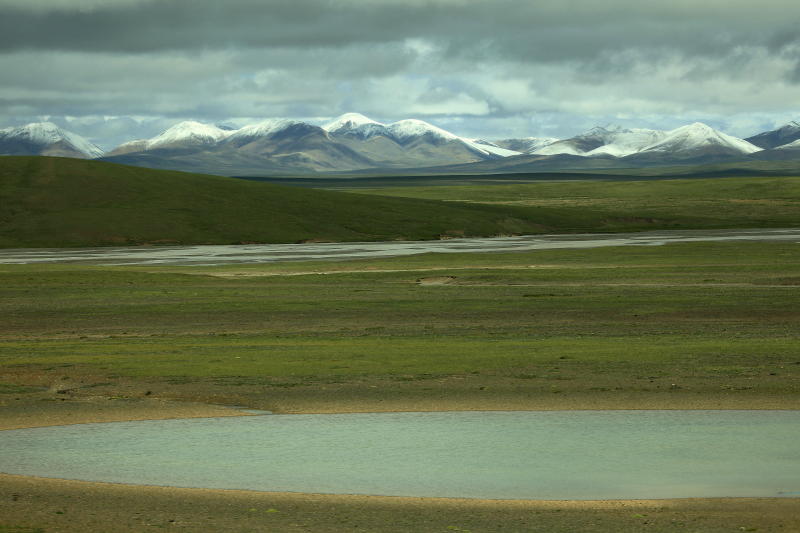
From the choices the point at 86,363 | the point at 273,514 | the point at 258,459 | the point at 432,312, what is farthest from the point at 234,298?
the point at 273,514

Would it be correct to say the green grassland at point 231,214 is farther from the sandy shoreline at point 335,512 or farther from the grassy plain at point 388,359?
the sandy shoreline at point 335,512

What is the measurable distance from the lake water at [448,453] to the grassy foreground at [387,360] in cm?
95

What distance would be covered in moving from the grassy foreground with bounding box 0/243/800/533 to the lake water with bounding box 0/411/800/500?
3.11ft

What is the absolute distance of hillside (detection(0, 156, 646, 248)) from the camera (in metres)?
129

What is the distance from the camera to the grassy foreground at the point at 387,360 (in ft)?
49.1

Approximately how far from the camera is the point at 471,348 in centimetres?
3284

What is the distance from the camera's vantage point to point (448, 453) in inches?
758

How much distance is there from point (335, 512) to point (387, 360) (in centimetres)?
1524

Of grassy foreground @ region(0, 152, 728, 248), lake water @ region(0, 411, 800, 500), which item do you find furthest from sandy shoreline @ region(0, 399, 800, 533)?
grassy foreground @ region(0, 152, 728, 248)

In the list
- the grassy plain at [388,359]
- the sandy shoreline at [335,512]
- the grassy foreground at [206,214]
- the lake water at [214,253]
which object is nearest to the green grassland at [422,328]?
the grassy plain at [388,359]

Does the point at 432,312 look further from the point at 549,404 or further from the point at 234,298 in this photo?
the point at 549,404

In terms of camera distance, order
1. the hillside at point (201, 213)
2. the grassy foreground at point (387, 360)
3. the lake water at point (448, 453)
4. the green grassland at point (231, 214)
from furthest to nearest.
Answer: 1. the green grassland at point (231, 214)
2. the hillside at point (201, 213)
3. the lake water at point (448, 453)
4. the grassy foreground at point (387, 360)

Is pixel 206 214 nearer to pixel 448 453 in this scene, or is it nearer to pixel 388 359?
pixel 388 359

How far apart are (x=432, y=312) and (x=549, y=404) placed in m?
20.3
